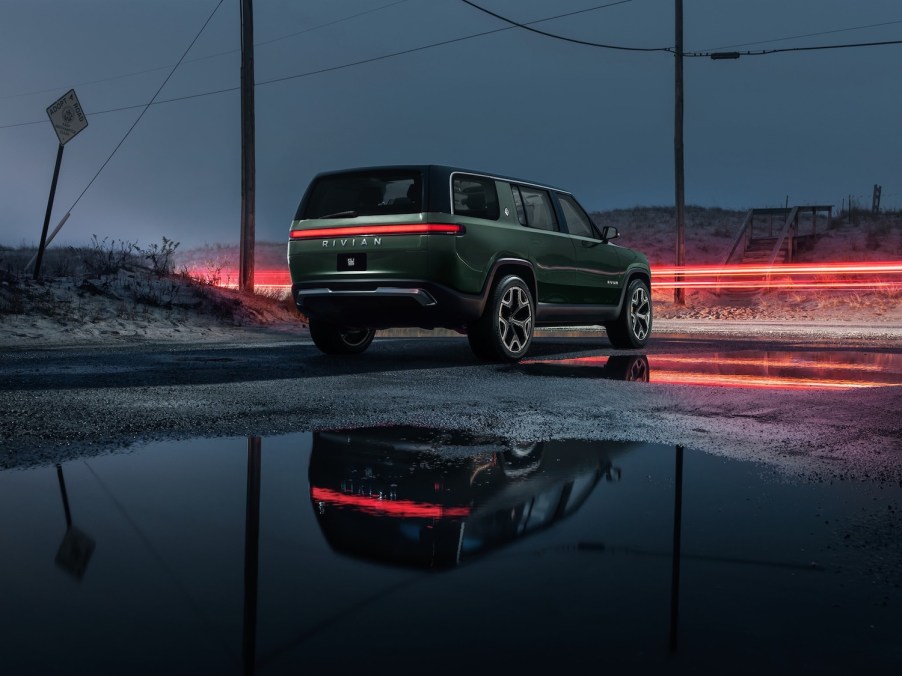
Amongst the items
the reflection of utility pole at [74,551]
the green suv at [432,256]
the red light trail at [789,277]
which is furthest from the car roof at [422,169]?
the red light trail at [789,277]

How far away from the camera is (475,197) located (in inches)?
416

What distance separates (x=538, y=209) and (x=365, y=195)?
7.64ft

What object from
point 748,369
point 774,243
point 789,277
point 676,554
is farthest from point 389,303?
point 774,243

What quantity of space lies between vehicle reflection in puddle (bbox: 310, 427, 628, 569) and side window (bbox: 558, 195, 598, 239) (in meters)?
6.96

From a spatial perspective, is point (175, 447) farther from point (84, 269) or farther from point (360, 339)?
point (84, 269)

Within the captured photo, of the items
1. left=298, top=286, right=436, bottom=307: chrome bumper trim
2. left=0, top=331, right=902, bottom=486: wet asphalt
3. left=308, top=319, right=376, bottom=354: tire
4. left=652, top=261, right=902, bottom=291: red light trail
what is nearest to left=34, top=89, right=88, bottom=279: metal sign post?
left=0, top=331, right=902, bottom=486: wet asphalt

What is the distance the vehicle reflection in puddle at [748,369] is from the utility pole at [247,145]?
38.5 feet

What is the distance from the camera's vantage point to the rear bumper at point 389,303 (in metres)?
9.99

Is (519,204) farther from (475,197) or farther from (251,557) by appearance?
(251,557)

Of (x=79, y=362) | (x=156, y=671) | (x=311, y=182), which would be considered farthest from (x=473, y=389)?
(x=156, y=671)

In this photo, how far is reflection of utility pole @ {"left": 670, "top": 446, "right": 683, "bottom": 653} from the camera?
261 cm

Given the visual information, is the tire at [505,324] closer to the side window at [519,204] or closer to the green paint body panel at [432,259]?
the green paint body panel at [432,259]

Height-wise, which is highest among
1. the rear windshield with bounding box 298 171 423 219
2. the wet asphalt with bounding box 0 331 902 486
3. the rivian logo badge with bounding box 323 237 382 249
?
the rear windshield with bounding box 298 171 423 219

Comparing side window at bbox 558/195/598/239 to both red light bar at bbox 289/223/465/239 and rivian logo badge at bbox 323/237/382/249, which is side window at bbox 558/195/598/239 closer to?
red light bar at bbox 289/223/465/239
